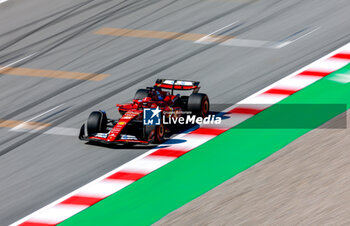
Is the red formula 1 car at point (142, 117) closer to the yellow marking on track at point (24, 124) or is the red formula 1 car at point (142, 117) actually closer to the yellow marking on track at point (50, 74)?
the yellow marking on track at point (24, 124)

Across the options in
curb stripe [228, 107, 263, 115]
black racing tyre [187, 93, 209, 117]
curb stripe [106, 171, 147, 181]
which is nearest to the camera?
curb stripe [106, 171, 147, 181]

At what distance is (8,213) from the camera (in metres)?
11.3

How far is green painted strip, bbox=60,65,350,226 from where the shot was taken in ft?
35.3

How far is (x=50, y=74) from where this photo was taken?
18.1 m

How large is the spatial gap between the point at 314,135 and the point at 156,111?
2798mm

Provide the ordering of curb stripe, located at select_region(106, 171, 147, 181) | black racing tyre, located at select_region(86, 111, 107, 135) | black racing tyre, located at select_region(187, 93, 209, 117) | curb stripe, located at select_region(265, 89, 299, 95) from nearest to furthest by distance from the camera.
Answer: curb stripe, located at select_region(106, 171, 147, 181)
black racing tyre, located at select_region(86, 111, 107, 135)
black racing tyre, located at select_region(187, 93, 209, 117)
curb stripe, located at select_region(265, 89, 299, 95)

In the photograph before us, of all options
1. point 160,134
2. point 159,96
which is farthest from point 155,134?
point 159,96

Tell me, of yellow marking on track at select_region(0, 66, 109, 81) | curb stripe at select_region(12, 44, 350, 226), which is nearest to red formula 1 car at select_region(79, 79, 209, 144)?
curb stripe at select_region(12, 44, 350, 226)

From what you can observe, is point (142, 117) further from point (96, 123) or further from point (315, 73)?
point (315, 73)

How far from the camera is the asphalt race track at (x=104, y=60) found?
1282 cm

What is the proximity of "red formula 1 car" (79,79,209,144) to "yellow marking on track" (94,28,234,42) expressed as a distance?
4962mm

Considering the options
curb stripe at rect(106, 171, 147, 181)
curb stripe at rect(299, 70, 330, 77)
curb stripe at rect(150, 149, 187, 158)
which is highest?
curb stripe at rect(299, 70, 330, 77)

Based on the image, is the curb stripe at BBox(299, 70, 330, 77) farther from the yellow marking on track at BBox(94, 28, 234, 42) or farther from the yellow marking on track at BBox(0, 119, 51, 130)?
the yellow marking on track at BBox(0, 119, 51, 130)

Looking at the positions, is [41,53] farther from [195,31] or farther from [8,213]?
[8,213]
